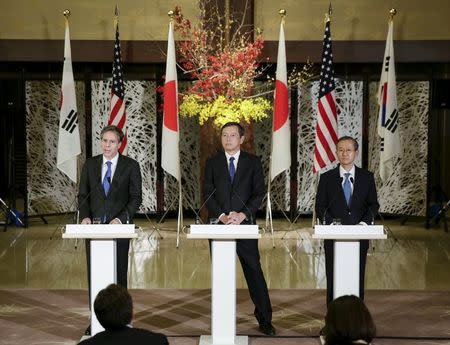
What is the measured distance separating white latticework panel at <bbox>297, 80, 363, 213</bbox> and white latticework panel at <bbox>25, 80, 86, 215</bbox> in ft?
10.6

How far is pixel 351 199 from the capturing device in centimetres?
572

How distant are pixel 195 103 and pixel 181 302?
148 inches

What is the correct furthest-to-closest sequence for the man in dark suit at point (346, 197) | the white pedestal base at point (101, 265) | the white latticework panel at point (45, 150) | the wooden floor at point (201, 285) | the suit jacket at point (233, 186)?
the white latticework panel at point (45, 150)
the wooden floor at point (201, 285)
the suit jacket at point (233, 186)
the man in dark suit at point (346, 197)
the white pedestal base at point (101, 265)

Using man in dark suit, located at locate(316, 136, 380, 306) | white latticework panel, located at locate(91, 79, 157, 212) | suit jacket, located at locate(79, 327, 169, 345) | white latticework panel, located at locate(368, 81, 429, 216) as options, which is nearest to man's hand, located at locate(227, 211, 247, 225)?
man in dark suit, located at locate(316, 136, 380, 306)

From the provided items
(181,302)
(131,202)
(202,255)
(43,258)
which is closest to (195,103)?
(202,255)

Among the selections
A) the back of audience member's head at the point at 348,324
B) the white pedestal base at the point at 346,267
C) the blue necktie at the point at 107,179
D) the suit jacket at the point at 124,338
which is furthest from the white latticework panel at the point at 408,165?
the back of audience member's head at the point at 348,324

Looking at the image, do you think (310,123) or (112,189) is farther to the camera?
(310,123)

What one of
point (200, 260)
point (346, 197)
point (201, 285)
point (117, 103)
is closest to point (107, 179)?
point (346, 197)

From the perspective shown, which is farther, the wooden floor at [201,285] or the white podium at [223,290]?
the wooden floor at [201,285]

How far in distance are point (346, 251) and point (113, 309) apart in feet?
8.21

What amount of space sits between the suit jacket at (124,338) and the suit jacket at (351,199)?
272 centimetres

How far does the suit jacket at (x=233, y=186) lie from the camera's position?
232 inches

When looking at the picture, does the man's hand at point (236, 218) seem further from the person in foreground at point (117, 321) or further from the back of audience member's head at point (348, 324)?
the back of audience member's head at point (348, 324)

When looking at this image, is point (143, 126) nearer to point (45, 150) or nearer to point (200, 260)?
point (45, 150)
